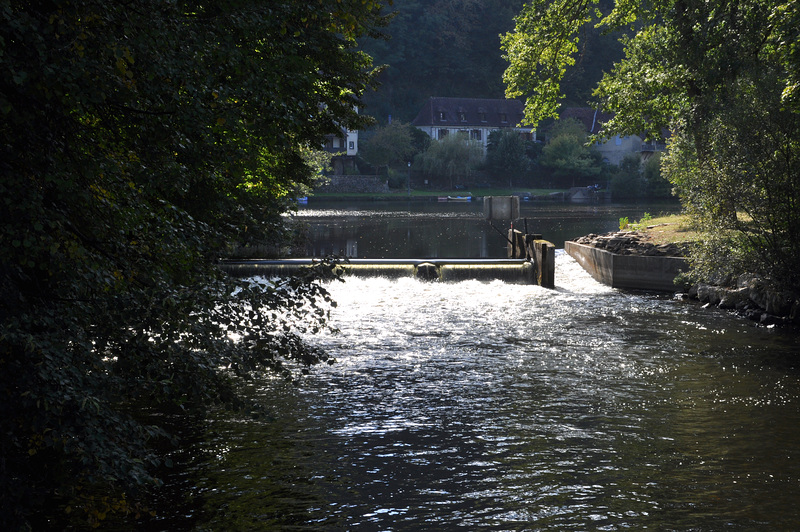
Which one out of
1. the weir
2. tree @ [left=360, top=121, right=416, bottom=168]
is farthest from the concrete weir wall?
tree @ [left=360, top=121, right=416, bottom=168]

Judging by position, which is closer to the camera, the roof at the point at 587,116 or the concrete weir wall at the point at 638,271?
the concrete weir wall at the point at 638,271

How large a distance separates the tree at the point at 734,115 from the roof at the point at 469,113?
277ft

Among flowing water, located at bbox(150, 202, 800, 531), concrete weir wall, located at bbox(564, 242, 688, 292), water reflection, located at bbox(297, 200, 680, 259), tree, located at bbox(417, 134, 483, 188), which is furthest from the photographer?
tree, located at bbox(417, 134, 483, 188)

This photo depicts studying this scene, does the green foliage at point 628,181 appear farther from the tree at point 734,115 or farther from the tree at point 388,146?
the tree at point 734,115

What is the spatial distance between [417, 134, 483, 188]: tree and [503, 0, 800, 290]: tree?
221 feet

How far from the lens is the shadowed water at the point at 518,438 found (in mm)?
7672

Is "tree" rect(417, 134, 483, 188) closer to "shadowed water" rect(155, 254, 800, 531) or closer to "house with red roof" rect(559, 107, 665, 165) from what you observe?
"house with red roof" rect(559, 107, 665, 165)

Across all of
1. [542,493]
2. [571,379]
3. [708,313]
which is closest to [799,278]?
[708,313]

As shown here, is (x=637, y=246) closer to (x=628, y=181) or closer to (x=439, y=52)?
(x=628, y=181)

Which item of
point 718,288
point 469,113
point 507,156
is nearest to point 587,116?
point 469,113

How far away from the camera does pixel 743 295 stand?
1959 centimetres

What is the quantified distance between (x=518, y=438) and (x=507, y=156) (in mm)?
90376

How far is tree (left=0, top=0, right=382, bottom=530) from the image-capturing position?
4.66 metres

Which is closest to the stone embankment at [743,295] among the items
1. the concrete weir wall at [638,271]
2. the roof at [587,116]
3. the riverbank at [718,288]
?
the riverbank at [718,288]
